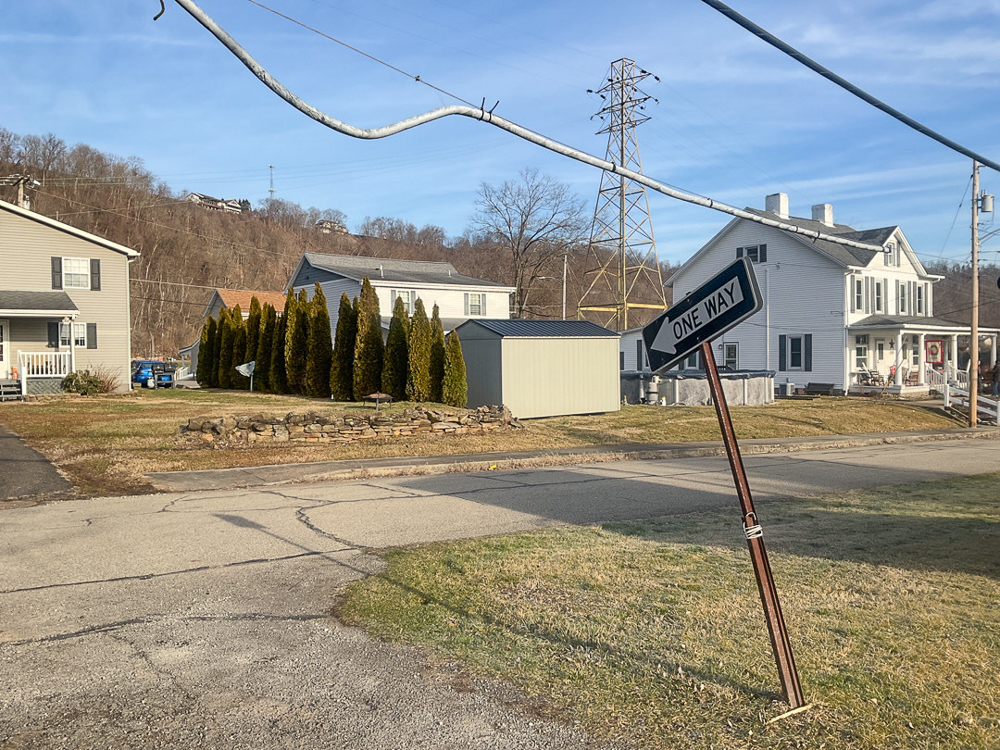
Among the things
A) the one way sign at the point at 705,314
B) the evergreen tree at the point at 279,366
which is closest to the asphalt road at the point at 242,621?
the one way sign at the point at 705,314

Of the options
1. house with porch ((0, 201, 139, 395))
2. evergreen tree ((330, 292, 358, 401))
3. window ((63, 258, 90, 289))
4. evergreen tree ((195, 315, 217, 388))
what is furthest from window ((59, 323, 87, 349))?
evergreen tree ((330, 292, 358, 401))

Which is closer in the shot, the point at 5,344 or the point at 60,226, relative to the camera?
the point at 5,344

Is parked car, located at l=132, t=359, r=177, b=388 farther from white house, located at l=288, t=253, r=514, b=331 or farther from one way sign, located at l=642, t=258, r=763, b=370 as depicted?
one way sign, located at l=642, t=258, r=763, b=370

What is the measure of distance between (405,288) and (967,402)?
25490mm

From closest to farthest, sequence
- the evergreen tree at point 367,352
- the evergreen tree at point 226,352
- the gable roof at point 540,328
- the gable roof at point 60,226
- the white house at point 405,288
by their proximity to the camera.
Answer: the gable roof at point 540,328
the evergreen tree at point 367,352
the gable roof at point 60,226
the evergreen tree at point 226,352
the white house at point 405,288

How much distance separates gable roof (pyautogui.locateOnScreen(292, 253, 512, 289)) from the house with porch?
1014cm

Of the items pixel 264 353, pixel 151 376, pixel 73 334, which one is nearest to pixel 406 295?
pixel 264 353

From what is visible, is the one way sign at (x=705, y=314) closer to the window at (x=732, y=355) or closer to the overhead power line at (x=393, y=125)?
the overhead power line at (x=393, y=125)

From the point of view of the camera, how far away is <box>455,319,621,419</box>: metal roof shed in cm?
2331

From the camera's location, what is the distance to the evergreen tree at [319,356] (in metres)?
31.0

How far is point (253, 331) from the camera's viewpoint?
120ft

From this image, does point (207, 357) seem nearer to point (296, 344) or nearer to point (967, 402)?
point (296, 344)


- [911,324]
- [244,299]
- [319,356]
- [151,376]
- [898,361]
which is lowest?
[151,376]

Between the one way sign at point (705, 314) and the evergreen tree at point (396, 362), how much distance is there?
73.1 feet
